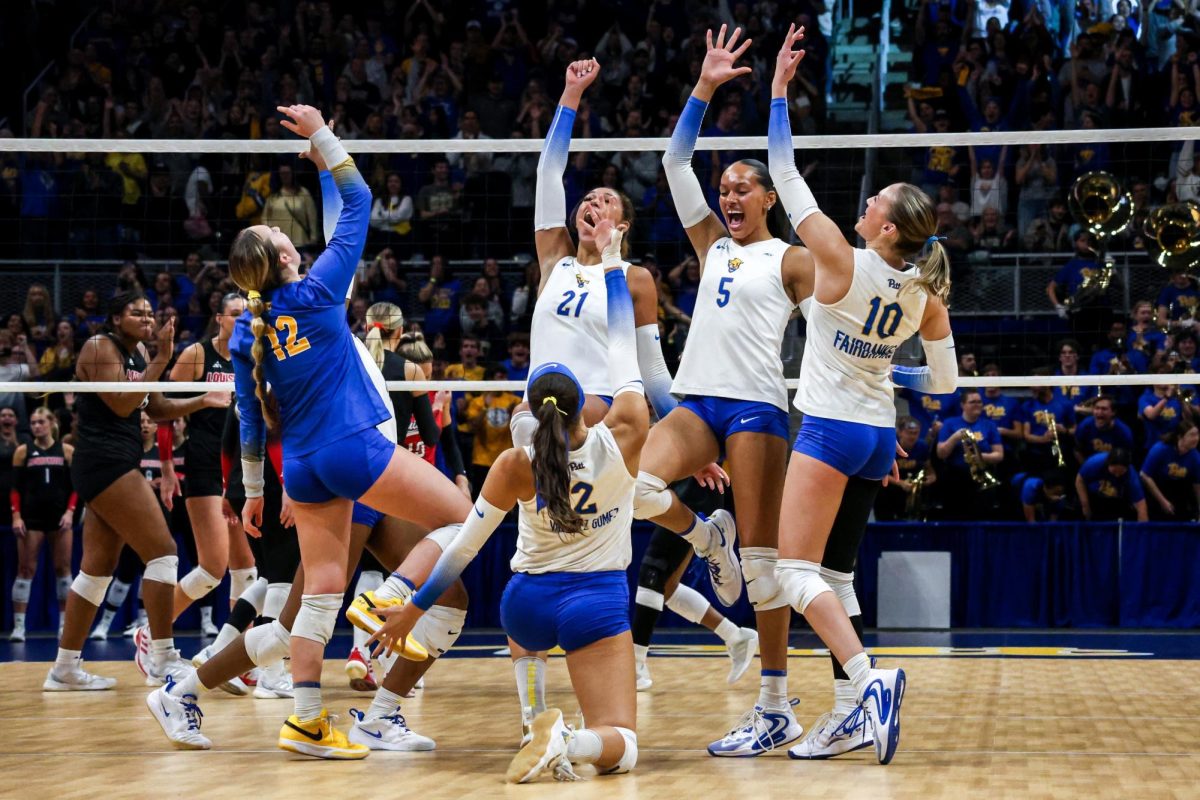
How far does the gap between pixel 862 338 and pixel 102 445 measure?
4.48m

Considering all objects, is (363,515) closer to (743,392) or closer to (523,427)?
(523,427)

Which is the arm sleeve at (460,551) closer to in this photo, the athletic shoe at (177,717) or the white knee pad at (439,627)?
the white knee pad at (439,627)

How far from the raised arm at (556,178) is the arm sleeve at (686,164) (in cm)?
46

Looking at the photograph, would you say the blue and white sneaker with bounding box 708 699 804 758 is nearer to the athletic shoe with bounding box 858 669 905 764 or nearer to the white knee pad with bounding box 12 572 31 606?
the athletic shoe with bounding box 858 669 905 764

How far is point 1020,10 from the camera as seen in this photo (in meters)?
18.0

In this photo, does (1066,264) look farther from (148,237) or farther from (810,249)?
(148,237)

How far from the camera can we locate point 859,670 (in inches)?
215

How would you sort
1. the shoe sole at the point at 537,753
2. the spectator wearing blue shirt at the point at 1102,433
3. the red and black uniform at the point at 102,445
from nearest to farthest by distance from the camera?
the shoe sole at the point at 537,753, the red and black uniform at the point at 102,445, the spectator wearing blue shirt at the point at 1102,433

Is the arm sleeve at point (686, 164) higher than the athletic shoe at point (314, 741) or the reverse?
higher

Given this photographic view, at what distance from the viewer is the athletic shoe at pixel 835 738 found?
5676mm

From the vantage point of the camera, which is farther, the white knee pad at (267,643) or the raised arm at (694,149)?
the raised arm at (694,149)

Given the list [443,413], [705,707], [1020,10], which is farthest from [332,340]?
[1020,10]

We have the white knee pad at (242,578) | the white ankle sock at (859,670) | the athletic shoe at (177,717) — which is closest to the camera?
the white ankle sock at (859,670)

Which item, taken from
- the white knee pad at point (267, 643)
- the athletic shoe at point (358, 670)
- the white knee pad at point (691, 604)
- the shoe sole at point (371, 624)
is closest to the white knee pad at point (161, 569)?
the athletic shoe at point (358, 670)
